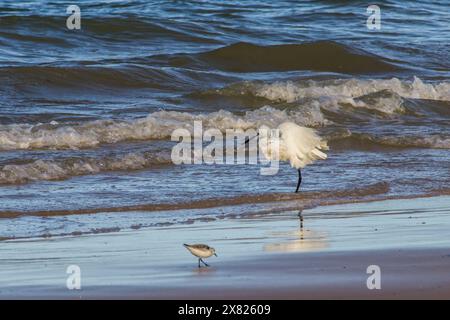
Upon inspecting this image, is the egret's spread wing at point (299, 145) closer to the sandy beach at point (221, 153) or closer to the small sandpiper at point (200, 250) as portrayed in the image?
the sandy beach at point (221, 153)

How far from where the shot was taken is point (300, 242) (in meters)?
6.02

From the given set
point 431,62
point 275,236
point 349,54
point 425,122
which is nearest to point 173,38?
point 349,54

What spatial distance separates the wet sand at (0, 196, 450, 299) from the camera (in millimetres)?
4766

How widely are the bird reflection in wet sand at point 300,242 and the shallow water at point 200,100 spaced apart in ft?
2.96

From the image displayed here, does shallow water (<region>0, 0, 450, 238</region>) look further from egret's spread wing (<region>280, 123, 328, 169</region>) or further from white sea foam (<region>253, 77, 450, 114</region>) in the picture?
egret's spread wing (<region>280, 123, 328, 169</region>)

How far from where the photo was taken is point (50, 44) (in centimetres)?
1574

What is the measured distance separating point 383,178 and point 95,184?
2.29 metres

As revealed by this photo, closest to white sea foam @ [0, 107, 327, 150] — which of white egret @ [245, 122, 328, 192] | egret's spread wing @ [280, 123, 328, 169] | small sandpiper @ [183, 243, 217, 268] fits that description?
white egret @ [245, 122, 328, 192]

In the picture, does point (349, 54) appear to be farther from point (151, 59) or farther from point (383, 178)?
point (383, 178)

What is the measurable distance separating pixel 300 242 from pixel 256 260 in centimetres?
63

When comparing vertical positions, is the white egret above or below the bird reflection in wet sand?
above

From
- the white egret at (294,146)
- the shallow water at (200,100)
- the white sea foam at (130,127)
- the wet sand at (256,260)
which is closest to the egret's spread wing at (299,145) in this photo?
the white egret at (294,146)

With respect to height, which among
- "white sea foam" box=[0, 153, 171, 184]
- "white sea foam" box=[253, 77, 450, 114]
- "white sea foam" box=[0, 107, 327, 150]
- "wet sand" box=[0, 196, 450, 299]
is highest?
"white sea foam" box=[253, 77, 450, 114]
